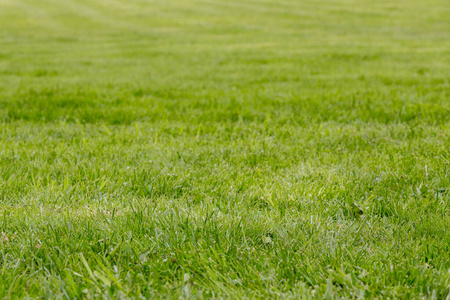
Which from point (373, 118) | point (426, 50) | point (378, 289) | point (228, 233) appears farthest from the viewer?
point (426, 50)

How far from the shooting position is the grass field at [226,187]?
1.79 m

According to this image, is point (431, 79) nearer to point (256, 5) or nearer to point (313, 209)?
point (313, 209)

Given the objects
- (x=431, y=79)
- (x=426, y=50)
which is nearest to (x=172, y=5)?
(x=426, y=50)

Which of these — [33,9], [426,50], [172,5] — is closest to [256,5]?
[172,5]

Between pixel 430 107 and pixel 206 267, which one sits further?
pixel 430 107

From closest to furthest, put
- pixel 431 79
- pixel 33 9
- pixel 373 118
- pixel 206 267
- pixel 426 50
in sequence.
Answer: pixel 206 267 → pixel 373 118 → pixel 431 79 → pixel 426 50 → pixel 33 9

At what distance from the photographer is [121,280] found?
1773mm

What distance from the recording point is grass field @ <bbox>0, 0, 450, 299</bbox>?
179 centimetres

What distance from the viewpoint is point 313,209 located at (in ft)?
8.07

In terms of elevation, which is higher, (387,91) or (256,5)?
(256,5)

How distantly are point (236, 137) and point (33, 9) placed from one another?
108 ft

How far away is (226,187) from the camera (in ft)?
9.33

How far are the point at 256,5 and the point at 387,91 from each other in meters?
27.9

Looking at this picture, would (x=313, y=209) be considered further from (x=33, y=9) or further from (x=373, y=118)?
(x=33, y=9)
